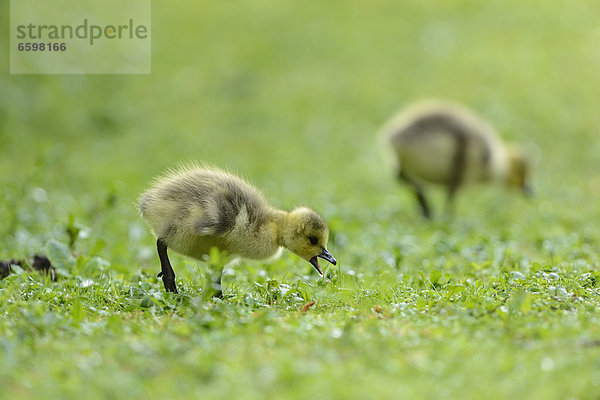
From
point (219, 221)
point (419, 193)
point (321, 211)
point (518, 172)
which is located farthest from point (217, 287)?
point (518, 172)

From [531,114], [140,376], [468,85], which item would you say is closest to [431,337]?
[140,376]

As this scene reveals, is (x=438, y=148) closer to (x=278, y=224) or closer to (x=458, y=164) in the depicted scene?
(x=458, y=164)

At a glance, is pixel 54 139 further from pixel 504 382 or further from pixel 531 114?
pixel 504 382

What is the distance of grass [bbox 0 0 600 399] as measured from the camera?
3598mm

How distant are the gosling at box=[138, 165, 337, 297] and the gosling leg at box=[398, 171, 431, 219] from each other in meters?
4.75

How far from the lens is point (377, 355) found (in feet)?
12.3

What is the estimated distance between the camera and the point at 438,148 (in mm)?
9742

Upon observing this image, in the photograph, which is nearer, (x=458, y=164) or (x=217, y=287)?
(x=217, y=287)

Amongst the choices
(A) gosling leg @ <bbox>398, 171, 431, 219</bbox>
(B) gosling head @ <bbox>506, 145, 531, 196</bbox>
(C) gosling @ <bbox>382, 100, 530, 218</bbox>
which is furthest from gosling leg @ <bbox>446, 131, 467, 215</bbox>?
(B) gosling head @ <bbox>506, 145, 531, 196</bbox>

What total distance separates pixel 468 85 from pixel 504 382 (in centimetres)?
1311

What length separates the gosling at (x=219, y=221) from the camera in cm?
511

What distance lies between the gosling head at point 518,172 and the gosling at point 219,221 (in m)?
6.59

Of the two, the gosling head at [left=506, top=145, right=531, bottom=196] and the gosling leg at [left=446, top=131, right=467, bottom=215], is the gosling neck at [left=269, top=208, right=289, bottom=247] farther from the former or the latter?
A: the gosling head at [left=506, top=145, right=531, bottom=196]

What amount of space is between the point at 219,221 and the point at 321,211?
14.0 ft
